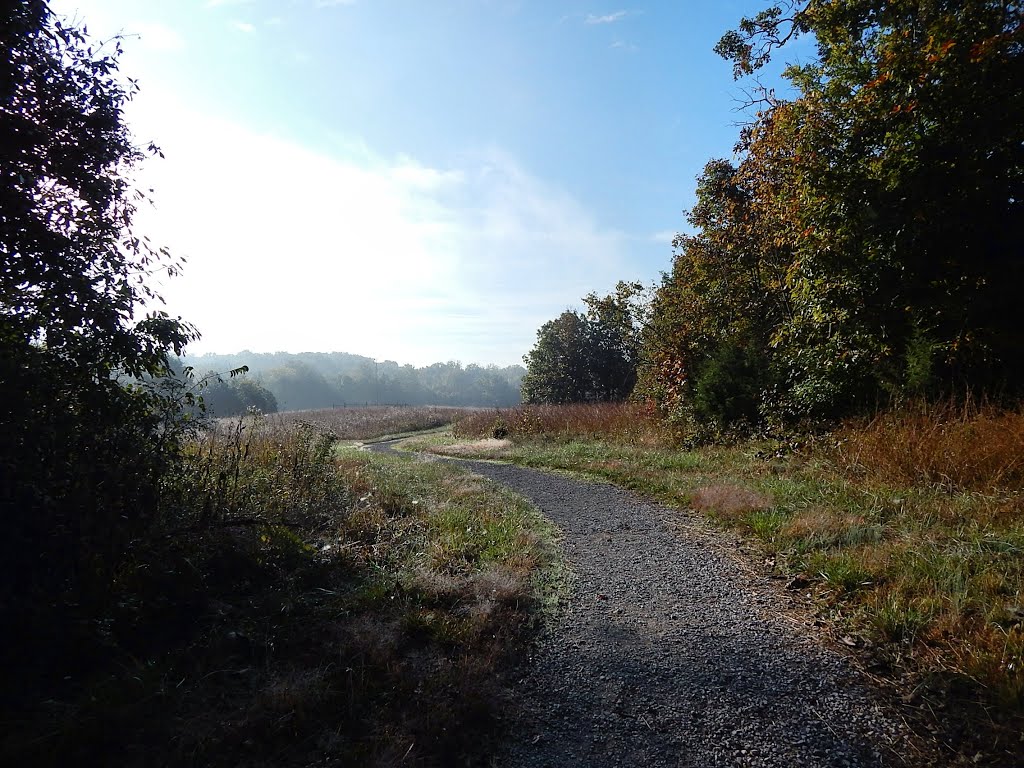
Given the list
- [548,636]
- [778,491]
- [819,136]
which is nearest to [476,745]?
[548,636]

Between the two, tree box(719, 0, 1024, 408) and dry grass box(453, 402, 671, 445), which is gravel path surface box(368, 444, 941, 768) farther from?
dry grass box(453, 402, 671, 445)

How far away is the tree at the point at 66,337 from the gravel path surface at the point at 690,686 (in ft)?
9.41

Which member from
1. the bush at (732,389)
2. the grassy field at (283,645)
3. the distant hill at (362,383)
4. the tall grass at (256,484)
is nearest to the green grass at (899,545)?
the grassy field at (283,645)

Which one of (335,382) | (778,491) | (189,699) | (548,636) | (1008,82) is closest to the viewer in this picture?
(189,699)

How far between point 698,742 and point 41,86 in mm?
5704

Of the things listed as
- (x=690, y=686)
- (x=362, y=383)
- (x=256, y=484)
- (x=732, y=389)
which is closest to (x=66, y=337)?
(x=256, y=484)

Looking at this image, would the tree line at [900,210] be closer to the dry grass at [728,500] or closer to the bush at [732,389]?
the bush at [732,389]

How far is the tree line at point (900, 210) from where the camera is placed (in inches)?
267

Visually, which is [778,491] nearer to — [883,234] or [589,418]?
[883,234]

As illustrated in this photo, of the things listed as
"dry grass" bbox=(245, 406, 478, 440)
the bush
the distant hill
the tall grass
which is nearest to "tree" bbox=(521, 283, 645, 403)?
"dry grass" bbox=(245, 406, 478, 440)

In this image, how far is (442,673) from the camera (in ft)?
9.02

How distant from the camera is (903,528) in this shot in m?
4.23

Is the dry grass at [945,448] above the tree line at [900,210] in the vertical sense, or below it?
below

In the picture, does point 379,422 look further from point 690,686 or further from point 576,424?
point 690,686
